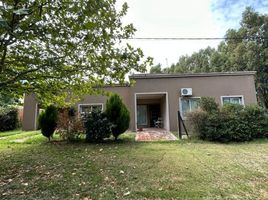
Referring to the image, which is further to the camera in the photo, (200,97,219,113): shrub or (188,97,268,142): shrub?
(200,97,219,113): shrub

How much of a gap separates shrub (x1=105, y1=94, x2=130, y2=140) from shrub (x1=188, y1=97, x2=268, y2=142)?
11.3 ft

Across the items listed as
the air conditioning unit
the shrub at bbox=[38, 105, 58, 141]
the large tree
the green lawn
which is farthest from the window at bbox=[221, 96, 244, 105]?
the shrub at bbox=[38, 105, 58, 141]

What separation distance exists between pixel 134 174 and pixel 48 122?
6994mm

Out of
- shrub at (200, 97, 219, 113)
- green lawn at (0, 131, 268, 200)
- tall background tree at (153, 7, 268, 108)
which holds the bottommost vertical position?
green lawn at (0, 131, 268, 200)

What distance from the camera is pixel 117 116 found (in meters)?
10.6

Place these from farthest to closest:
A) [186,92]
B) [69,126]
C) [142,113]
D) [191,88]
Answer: [142,113], [191,88], [186,92], [69,126]

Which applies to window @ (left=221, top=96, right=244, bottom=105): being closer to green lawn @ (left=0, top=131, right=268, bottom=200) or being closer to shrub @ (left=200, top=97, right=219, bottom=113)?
shrub @ (left=200, top=97, right=219, bottom=113)

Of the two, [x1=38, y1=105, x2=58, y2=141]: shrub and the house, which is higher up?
the house

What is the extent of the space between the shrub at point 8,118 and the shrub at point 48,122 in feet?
35.3

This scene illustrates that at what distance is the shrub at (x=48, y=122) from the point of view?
1086 cm

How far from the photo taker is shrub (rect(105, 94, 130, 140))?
34.6 ft

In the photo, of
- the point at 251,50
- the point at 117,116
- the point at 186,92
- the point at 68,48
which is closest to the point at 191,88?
the point at 186,92

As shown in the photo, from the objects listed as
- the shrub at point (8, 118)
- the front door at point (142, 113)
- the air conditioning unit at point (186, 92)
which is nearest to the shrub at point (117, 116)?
the air conditioning unit at point (186, 92)

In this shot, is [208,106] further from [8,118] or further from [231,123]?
[8,118]
